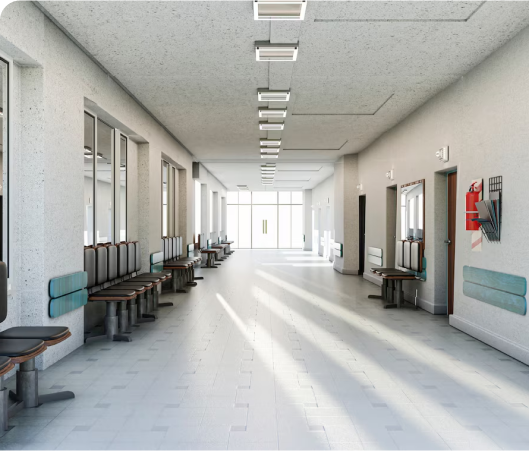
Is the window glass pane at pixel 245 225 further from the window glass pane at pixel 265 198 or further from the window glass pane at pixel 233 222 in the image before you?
the window glass pane at pixel 265 198

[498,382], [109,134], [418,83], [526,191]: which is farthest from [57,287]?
[418,83]

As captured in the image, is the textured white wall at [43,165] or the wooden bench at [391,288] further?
the wooden bench at [391,288]

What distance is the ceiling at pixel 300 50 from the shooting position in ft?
13.0

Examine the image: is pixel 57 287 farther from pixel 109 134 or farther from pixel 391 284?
pixel 391 284

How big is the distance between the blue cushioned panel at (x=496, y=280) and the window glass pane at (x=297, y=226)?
20804 millimetres

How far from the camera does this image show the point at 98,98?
532 centimetres

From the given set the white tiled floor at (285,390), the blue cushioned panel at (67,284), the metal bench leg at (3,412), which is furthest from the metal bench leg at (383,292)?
the metal bench leg at (3,412)

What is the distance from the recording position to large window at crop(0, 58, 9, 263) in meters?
3.78

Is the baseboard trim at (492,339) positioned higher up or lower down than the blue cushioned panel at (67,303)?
lower down

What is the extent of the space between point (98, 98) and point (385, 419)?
4.65 m

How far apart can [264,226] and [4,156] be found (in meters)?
23.2

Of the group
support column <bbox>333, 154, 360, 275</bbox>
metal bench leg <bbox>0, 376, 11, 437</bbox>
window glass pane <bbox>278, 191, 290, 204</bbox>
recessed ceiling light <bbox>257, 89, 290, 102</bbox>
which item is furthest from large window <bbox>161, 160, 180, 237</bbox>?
window glass pane <bbox>278, 191, 290, 204</bbox>

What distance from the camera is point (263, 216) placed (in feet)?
87.8

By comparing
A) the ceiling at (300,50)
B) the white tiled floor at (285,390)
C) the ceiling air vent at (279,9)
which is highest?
the ceiling at (300,50)
